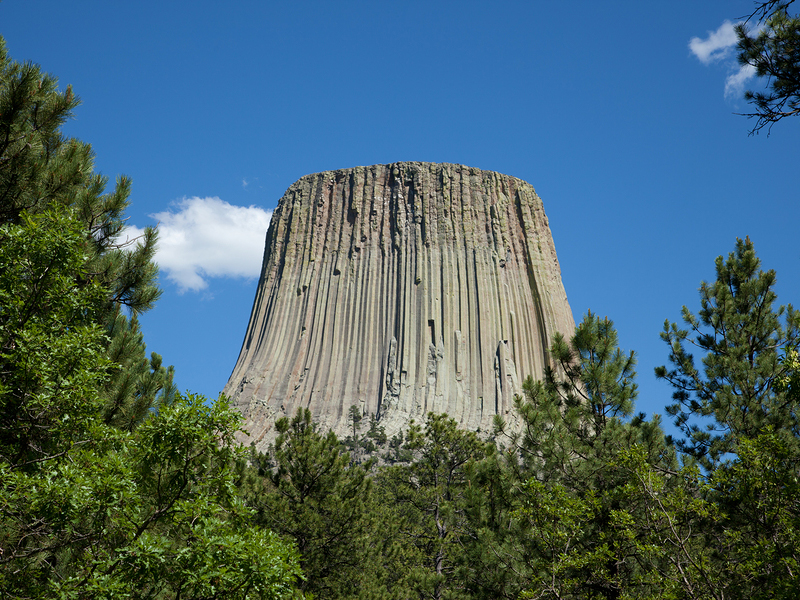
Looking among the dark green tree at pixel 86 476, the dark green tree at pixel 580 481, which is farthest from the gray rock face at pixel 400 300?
the dark green tree at pixel 86 476

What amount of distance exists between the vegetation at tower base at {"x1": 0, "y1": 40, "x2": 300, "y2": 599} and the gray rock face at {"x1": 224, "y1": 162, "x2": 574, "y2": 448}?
40266 millimetres

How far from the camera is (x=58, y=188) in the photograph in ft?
24.1

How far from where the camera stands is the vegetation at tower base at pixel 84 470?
16.4ft

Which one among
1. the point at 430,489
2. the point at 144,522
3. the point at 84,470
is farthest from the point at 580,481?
the point at 430,489

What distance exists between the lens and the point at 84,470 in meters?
5.33

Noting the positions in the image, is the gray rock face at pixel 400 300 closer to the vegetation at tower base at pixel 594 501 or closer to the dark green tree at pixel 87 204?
the vegetation at tower base at pixel 594 501

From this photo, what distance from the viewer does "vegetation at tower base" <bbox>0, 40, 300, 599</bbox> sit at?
197 inches

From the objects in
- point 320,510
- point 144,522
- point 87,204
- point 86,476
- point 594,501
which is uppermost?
point 87,204

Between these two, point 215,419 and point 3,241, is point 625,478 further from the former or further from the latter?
point 3,241

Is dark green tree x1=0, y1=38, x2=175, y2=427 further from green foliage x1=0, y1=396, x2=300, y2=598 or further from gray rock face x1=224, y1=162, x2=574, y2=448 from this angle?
gray rock face x1=224, y1=162, x2=574, y2=448

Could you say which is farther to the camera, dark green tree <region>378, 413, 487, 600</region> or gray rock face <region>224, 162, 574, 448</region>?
gray rock face <region>224, 162, 574, 448</region>

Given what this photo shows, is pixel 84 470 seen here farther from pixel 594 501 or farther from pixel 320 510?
pixel 320 510

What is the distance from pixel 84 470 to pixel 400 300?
155 feet

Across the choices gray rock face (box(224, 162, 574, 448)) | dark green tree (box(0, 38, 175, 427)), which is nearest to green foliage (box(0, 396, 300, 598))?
dark green tree (box(0, 38, 175, 427))
